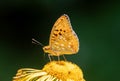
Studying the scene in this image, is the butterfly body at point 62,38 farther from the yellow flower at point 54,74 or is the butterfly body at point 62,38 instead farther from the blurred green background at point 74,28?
the blurred green background at point 74,28

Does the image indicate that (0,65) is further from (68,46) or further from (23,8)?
(68,46)

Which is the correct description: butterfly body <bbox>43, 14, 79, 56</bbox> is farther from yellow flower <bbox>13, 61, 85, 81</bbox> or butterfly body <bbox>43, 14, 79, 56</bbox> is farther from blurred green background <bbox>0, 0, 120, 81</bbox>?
blurred green background <bbox>0, 0, 120, 81</bbox>

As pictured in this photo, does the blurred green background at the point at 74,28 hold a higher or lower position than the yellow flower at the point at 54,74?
higher

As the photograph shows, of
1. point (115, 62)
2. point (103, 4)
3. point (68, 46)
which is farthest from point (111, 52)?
point (68, 46)

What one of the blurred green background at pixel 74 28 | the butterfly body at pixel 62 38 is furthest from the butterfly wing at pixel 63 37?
the blurred green background at pixel 74 28

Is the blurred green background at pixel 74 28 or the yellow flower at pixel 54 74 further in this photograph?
the blurred green background at pixel 74 28

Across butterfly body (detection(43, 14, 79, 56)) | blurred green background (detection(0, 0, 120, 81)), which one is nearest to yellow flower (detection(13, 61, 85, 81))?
butterfly body (detection(43, 14, 79, 56))
